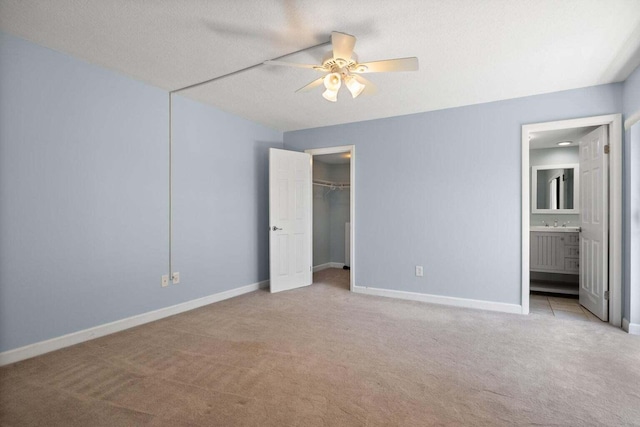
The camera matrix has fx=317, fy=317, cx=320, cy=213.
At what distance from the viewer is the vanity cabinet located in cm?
473

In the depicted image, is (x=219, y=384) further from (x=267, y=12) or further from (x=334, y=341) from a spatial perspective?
(x=267, y=12)

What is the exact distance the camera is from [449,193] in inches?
157

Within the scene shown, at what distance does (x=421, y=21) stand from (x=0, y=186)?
320 centimetres

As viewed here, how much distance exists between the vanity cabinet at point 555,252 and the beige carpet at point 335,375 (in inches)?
71.1

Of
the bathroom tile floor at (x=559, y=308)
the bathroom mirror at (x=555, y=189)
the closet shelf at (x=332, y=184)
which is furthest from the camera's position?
the closet shelf at (x=332, y=184)

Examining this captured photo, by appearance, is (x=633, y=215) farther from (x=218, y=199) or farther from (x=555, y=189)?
(x=218, y=199)

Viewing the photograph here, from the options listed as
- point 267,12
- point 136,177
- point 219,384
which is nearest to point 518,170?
point 267,12

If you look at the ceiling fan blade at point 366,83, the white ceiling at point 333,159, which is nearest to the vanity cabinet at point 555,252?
the white ceiling at point 333,159

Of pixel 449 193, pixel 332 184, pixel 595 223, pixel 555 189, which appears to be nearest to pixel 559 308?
pixel 595 223

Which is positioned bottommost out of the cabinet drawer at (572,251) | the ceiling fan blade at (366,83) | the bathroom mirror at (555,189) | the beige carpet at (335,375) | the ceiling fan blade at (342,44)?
the beige carpet at (335,375)

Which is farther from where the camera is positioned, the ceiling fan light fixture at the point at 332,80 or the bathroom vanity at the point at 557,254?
the bathroom vanity at the point at 557,254

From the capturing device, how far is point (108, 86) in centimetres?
295

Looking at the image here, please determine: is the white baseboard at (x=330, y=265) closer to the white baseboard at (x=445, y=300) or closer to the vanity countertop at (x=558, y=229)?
the white baseboard at (x=445, y=300)

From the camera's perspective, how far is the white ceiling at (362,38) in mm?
2023
